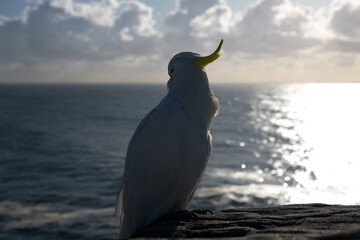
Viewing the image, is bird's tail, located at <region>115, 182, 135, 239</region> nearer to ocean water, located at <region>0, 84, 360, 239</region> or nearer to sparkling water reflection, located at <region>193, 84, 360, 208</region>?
ocean water, located at <region>0, 84, 360, 239</region>

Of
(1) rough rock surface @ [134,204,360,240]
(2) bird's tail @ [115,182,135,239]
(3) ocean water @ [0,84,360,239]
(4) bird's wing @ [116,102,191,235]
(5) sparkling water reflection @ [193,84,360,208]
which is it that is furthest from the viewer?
(5) sparkling water reflection @ [193,84,360,208]

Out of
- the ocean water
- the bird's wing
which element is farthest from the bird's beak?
the ocean water

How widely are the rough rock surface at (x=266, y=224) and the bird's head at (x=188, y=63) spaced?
2177 millimetres

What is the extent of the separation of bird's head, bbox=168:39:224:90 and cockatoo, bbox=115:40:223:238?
513 mm

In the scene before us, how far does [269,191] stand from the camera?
22.9m

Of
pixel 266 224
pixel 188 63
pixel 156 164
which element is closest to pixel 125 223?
pixel 156 164

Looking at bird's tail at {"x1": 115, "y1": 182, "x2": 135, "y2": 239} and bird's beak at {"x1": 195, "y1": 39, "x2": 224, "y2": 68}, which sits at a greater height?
bird's beak at {"x1": 195, "y1": 39, "x2": 224, "y2": 68}

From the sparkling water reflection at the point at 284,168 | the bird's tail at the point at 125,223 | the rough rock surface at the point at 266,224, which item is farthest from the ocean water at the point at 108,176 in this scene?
the rough rock surface at the point at 266,224

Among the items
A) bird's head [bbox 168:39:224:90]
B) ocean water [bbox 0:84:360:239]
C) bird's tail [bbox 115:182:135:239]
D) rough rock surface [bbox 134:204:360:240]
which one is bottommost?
ocean water [bbox 0:84:360:239]

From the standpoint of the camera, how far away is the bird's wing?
479 centimetres

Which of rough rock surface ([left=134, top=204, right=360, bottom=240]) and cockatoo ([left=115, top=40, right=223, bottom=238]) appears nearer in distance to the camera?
rough rock surface ([left=134, top=204, right=360, bottom=240])

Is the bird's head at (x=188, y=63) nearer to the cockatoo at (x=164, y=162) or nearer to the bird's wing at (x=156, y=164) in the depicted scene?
the cockatoo at (x=164, y=162)

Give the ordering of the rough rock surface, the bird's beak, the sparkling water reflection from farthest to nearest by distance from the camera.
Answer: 1. the sparkling water reflection
2. the bird's beak
3. the rough rock surface

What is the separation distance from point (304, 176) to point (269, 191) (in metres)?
5.62
